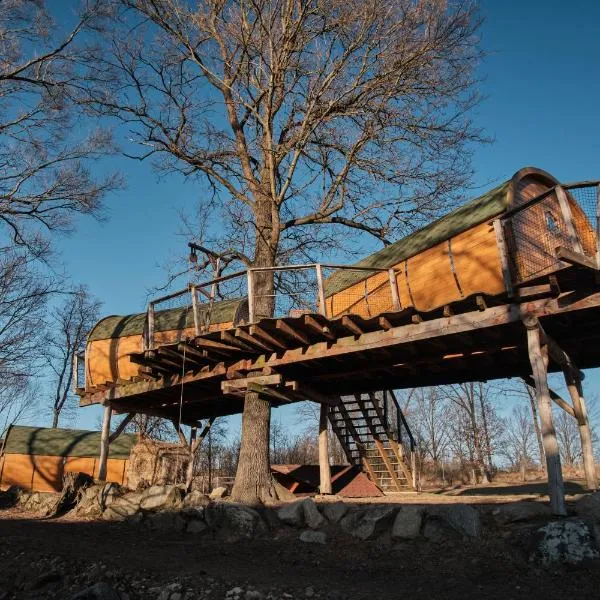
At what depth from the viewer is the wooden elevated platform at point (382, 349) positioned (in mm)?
8680

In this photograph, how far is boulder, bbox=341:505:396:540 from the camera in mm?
8219

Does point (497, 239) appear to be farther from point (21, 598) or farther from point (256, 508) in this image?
point (21, 598)

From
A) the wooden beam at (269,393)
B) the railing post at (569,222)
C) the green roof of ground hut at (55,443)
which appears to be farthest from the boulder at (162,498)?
the green roof of ground hut at (55,443)

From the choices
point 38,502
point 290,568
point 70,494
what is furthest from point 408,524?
point 38,502

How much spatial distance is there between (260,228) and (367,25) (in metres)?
5.54

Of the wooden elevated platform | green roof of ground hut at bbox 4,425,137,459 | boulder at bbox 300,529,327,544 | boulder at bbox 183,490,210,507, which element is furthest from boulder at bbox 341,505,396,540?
green roof of ground hut at bbox 4,425,137,459

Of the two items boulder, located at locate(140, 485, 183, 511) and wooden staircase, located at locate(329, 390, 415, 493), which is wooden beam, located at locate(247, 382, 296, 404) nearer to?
wooden staircase, located at locate(329, 390, 415, 493)

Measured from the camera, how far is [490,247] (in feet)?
31.3

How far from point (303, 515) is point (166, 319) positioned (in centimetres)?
818

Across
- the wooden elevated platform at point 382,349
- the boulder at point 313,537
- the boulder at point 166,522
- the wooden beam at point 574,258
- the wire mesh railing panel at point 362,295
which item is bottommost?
the boulder at point 313,537

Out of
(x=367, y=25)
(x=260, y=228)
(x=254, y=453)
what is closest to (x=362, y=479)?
(x=254, y=453)

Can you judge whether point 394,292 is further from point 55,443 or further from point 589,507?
point 55,443

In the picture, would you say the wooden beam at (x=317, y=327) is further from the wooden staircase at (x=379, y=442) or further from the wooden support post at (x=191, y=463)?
the wooden support post at (x=191, y=463)

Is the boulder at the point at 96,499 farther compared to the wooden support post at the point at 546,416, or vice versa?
the boulder at the point at 96,499
